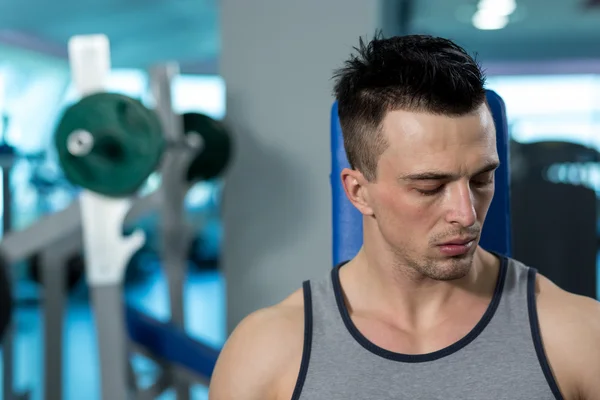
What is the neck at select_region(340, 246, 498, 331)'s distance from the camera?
990 millimetres

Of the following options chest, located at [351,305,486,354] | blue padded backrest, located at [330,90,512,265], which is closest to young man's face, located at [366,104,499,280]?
chest, located at [351,305,486,354]

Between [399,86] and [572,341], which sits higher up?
[399,86]

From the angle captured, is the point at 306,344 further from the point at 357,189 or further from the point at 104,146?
the point at 104,146

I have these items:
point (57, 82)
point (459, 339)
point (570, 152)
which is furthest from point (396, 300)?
point (57, 82)

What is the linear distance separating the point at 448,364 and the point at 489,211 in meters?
0.31

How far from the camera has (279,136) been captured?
2279 millimetres

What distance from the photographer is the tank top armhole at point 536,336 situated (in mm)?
868

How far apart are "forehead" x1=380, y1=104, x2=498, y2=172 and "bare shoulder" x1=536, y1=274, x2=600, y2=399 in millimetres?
231

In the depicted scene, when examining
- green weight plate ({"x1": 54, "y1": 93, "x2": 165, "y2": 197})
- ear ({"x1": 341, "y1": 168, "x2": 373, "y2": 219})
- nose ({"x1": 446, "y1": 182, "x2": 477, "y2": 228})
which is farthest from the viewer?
green weight plate ({"x1": 54, "y1": 93, "x2": 165, "y2": 197})

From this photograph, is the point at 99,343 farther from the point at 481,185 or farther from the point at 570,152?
the point at 570,152

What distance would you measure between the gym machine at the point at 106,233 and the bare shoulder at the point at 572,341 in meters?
1.09

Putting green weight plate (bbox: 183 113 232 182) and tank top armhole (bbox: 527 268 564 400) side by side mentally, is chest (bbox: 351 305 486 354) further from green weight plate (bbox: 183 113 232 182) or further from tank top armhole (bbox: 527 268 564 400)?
green weight plate (bbox: 183 113 232 182)

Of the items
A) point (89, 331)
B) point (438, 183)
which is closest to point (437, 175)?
point (438, 183)

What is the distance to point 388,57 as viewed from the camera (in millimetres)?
946
